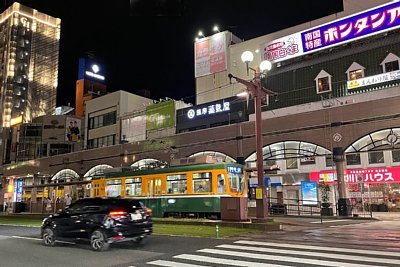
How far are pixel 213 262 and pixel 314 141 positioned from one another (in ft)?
63.8

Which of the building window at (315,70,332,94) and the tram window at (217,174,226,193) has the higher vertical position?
the building window at (315,70,332,94)

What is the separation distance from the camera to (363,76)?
27562mm

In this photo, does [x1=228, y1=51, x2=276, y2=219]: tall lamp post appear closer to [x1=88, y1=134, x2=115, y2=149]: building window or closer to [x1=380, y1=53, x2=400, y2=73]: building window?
[x1=380, y1=53, x2=400, y2=73]: building window

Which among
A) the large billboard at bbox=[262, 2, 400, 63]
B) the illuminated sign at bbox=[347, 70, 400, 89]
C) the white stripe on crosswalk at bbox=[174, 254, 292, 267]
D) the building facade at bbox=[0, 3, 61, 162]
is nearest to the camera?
the white stripe on crosswalk at bbox=[174, 254, 292, 267]

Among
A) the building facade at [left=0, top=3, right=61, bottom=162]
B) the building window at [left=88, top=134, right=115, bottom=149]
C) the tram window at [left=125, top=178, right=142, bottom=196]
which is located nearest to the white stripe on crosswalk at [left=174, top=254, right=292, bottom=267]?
the tram window at [left=125, top=178, right=142, bottom=196]

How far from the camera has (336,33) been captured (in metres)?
28.9

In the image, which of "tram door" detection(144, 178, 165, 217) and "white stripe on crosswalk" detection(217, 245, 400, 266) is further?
"tram door" detection(144, 178, 165, 217)

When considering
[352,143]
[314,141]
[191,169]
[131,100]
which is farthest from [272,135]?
[131,100]

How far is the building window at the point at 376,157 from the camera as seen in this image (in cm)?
2755

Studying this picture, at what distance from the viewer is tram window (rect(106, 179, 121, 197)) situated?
25500 mm

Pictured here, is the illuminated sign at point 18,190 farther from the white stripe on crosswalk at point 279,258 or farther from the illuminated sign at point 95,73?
the white stripe on crosswalk at point 279,258

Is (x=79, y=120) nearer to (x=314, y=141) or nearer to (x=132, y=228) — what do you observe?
(x=314, y=141)

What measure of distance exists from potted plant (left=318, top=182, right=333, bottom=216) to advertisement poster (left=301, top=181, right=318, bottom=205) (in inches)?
22.7

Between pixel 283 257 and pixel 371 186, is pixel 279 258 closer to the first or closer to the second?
pixel 283 257
